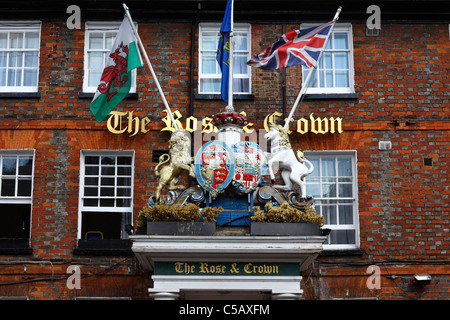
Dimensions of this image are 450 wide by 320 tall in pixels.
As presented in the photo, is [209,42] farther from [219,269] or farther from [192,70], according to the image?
[219,269]

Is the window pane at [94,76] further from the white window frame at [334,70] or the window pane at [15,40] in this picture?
the white window frame at [334,70]

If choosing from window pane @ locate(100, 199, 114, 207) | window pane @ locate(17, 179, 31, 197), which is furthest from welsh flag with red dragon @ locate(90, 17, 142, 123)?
window pane @ locate(17, 179, 31, 197)

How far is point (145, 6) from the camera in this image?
17000mm

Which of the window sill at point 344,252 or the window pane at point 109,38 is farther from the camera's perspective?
the window pane at point 109,38

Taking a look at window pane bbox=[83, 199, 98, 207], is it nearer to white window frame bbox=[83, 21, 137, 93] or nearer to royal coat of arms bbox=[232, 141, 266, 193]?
white window frame bbox=[83, 21, 137, 93]

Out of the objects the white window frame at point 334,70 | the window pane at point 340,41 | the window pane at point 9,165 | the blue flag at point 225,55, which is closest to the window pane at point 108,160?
the window pane at point 9,165

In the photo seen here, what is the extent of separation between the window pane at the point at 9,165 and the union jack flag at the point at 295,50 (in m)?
5.49

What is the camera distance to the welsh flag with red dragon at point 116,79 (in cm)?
1507

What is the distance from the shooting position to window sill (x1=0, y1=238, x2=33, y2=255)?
15.8m

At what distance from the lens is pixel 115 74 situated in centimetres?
1516

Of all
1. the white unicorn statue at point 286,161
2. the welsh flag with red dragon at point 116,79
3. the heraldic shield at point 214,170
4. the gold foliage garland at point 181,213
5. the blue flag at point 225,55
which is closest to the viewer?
the gold foliage garland at point 181,213

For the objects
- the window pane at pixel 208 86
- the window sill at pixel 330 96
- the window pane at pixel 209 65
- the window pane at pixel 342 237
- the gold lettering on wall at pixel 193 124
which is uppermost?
the window pane at pixel 209 65

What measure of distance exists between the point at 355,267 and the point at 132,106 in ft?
19.0

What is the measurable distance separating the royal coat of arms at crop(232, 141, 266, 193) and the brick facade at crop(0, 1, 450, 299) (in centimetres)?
248
